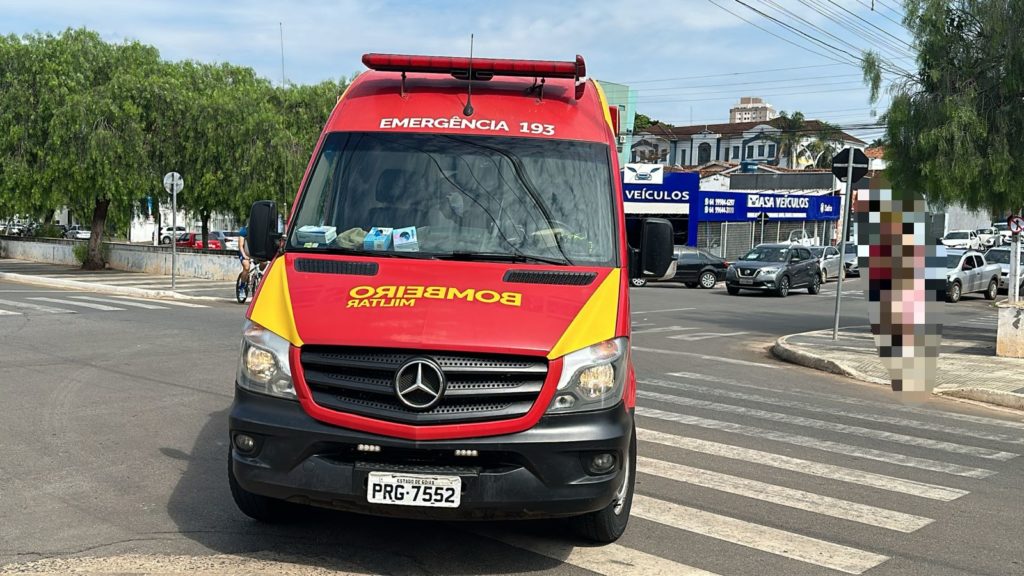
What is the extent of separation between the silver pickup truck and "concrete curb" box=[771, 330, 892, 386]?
17423 mm

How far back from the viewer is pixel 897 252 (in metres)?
11.1

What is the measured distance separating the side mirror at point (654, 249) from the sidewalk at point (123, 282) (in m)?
20.8

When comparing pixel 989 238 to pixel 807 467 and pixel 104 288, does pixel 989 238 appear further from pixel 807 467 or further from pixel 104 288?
pixel 807 467

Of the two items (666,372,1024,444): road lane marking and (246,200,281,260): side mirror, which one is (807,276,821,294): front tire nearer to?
(666,372,1024,444): road lane marking

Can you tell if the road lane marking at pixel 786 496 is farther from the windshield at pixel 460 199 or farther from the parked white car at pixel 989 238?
the parked white car at pixel 989 238

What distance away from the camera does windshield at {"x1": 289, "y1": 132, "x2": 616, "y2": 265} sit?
19.4ft

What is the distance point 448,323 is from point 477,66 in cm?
233

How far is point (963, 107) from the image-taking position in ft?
56.5

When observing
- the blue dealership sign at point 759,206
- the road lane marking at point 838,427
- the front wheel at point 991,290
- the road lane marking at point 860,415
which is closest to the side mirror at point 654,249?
the road lane marking at point 838,427

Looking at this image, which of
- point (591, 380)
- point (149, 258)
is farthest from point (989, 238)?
point (591, 380)

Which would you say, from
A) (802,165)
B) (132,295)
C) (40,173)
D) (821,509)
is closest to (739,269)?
(132,295)

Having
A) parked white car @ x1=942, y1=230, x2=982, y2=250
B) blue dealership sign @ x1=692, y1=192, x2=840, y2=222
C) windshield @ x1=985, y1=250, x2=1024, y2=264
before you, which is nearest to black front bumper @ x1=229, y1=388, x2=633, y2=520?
windshield @ x1=985, y1=250, x2=1024, y2=264

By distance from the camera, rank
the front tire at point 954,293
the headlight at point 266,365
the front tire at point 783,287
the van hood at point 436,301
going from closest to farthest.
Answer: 1. the van hood at point 436,301
2. the headlight at point 266,365
3. the front tire at point 954,293
4. the front tire at point 783,287

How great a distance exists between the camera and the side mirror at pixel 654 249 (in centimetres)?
638
